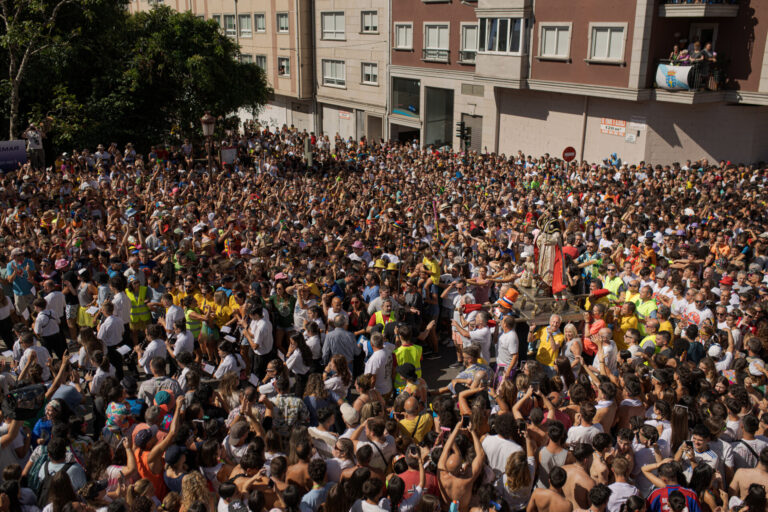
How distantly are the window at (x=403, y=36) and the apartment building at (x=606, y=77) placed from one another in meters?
1.87

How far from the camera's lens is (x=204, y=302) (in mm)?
9031

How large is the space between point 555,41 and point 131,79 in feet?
55.4

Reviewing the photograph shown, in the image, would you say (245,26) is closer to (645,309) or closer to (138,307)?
(138,307)

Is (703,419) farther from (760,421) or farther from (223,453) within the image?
(223,453)

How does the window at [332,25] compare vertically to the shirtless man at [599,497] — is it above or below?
above

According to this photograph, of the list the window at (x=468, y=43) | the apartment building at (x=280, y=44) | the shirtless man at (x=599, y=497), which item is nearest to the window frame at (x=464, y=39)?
the window at (x=468, y=43)

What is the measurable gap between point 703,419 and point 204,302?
647 centimetres

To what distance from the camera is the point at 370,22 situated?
114ft

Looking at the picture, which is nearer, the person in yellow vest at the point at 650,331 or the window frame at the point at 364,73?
the person in yellow vest at the point at 650,331

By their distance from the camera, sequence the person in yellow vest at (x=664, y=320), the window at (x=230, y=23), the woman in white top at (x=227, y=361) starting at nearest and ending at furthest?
the woman in white top at (x=227, y=361) → the person in yellow vest at (x=664, y=320) → the window at (x=230, y=23)

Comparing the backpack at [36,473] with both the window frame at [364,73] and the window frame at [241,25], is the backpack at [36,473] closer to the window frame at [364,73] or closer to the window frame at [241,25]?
the window frame at [364,73]

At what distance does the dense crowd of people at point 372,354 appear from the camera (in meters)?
5.26

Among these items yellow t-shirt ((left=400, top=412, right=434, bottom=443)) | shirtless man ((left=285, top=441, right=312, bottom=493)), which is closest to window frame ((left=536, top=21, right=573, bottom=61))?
yellow t-shirt ((left=400, top=412, right=434, bottom=443))

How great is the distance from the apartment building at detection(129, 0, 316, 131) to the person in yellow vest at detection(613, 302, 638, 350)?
107 feet
